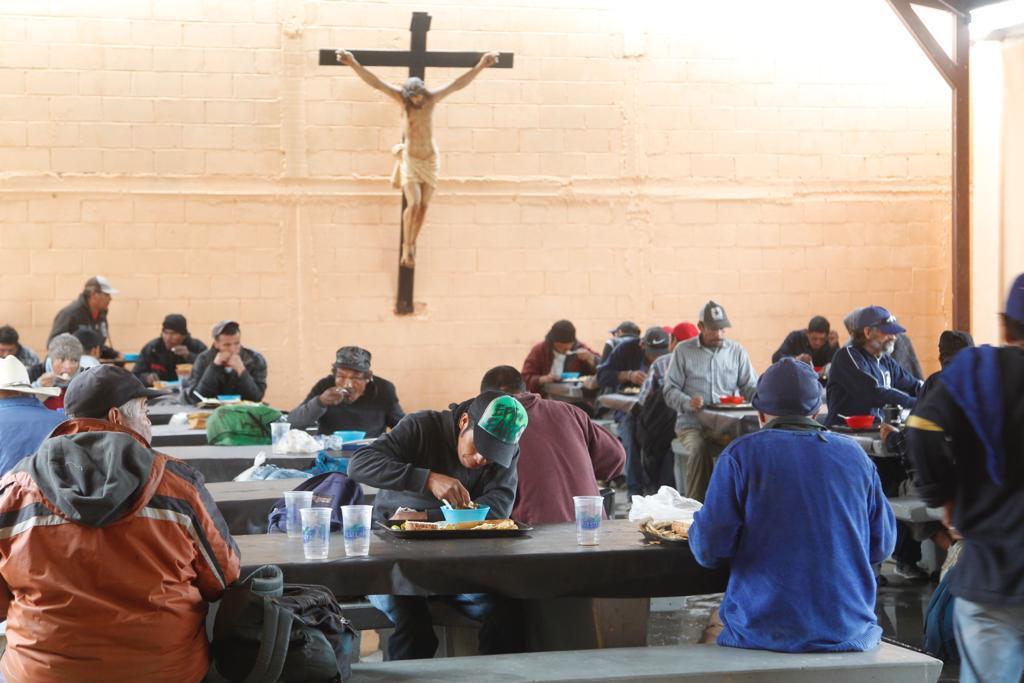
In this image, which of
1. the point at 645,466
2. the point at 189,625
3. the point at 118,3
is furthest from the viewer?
the point at 118,3

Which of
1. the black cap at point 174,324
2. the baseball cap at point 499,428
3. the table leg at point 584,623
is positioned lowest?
the table leg at point 584,623

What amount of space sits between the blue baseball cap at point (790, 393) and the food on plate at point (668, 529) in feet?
1.64

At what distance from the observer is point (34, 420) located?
15.9 feet

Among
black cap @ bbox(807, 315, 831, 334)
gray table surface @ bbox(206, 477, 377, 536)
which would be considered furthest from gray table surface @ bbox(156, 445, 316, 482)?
black cap @ bbox(807, 315, 831, 334)

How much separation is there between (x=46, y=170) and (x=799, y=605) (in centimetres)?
970

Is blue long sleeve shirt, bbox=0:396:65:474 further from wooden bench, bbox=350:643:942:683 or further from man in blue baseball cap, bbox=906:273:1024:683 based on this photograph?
man in blue baseball cap, bbox=906:273:1024:683

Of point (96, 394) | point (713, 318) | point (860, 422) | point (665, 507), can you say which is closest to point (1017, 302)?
point (665, 507)

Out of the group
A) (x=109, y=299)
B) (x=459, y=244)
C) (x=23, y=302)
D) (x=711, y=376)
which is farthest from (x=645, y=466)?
(x=23, y=302)

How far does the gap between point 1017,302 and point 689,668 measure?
4.33ft

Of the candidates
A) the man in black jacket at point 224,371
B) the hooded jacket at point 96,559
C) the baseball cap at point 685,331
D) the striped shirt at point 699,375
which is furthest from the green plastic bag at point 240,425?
the hooded jacket at point 96,559

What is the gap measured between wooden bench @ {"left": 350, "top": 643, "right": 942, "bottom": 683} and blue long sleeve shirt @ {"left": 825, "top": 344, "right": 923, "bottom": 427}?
3489 millimetres

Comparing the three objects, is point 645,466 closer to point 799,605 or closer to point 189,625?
point 799,605

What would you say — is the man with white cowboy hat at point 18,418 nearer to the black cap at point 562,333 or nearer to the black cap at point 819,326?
the black cap at point 562,333

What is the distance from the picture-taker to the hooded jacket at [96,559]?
270 centimetres
